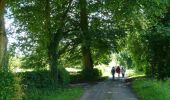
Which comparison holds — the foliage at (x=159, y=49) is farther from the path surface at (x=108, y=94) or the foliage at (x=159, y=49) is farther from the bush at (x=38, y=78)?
the bush at (x=38, y=78)

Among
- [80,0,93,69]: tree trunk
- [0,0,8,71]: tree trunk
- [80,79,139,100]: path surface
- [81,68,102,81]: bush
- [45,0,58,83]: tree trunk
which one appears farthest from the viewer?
[81,68,102,81]: bush

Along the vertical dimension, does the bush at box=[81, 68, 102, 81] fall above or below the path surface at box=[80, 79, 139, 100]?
above

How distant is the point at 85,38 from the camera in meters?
43.5

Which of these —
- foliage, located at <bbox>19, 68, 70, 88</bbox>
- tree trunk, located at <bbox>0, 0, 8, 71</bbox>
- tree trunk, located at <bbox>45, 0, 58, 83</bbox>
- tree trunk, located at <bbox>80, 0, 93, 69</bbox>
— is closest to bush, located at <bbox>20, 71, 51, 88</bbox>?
foliage, located at <bbox>19, 68, 70, 88</bbox>

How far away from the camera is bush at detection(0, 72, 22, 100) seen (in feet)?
50.3

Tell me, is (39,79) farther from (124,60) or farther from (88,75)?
(124,60)

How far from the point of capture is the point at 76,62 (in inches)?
2040

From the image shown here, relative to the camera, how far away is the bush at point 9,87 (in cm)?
1532

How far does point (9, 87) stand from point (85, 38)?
27778 mm

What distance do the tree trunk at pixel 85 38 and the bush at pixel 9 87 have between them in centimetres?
2084

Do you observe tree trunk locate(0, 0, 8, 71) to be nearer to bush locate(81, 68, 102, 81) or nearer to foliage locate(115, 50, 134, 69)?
bush locate(81, 68, 102, 81)

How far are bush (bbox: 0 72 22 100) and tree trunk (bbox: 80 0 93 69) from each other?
2084cm

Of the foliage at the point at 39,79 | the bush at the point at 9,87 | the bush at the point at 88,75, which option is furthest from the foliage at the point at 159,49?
the bush at the point at 9,87

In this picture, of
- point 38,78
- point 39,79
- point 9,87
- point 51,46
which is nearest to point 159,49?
point 51,46
